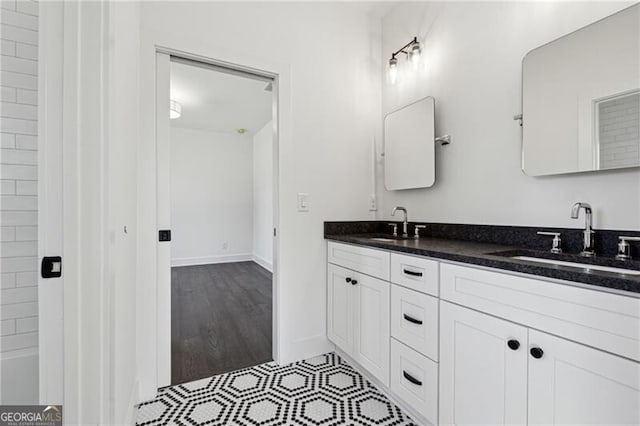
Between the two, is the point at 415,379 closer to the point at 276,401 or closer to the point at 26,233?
the point at 276,401

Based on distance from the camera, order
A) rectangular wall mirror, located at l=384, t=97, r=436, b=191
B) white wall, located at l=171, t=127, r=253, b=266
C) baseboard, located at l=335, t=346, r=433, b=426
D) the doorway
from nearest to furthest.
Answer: baseboard, located at l=335, t=346, r=433, b=426 → rectangular wall mirror, located at l=384, t=97, r=436, b=191 → the doorway → white wall, located at l=171, t=127, r=253, b=266

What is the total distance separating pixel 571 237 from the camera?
131cm

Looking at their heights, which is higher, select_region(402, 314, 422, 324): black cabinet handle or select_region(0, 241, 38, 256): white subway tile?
select_region(0, 241, 38, 256): white subway tile

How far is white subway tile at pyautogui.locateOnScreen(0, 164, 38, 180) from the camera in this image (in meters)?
0.94

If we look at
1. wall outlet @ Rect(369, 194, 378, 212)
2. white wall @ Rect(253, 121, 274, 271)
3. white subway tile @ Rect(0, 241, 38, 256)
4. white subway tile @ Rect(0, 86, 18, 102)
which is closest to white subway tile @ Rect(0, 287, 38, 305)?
white subway tile @ Rect(0, 241, 38, 256)

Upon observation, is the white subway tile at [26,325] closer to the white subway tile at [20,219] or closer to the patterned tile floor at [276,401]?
the white subway tile at [20,219]

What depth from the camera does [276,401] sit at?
1593mm

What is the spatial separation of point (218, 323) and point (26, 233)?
1.96 meters

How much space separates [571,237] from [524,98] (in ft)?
2.29

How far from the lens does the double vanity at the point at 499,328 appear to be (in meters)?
0.80

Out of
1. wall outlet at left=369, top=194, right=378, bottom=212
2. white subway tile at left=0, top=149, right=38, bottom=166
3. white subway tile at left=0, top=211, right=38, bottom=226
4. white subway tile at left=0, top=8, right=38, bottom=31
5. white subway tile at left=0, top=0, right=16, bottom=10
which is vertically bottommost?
white subway tile at left=0, top=211, right=38, bottom=226

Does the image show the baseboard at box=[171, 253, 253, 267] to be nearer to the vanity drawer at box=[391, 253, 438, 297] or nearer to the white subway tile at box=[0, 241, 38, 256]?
the white subway tile at box=[0, 241, 38, 256]

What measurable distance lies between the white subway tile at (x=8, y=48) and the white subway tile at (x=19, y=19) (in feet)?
0.25

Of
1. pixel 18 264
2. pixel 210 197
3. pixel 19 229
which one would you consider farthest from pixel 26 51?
pixel 210 197
